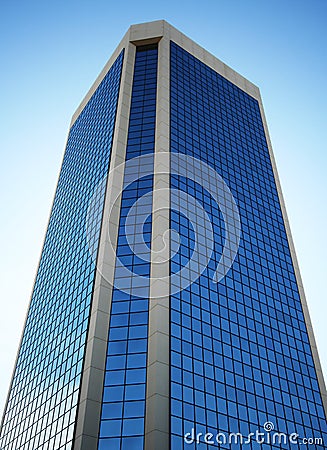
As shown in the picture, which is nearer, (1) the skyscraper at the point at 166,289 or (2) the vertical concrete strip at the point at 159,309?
(2) the vertical concrete strip at the point at 159,309

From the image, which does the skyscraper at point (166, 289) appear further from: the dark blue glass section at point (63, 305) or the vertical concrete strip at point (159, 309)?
the dark blue glass section at point (63, 305)

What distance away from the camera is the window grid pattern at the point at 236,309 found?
44188mm

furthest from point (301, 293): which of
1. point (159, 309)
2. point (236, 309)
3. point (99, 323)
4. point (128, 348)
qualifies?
point (99, 323)

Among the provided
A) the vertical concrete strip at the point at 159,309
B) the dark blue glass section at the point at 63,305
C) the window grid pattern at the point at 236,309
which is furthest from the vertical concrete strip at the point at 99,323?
the window grid pattern at the point at 236,309

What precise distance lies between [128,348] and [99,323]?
369 centimetres

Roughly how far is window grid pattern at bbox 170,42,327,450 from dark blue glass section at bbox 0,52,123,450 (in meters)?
9.24

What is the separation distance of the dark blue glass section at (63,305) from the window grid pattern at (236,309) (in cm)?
924

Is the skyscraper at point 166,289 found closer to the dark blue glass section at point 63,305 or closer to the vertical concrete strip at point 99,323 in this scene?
the vertical concrete strip at point 99,323

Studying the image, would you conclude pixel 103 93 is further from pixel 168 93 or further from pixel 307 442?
pixel 307 442

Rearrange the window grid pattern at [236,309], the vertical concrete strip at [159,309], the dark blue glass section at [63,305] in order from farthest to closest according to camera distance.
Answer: the dark blue glass section at [63,305], the window grid pattern at [236,309], the vertical concrete strip at [159,309]

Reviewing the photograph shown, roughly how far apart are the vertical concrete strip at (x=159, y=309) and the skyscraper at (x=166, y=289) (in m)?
0.13

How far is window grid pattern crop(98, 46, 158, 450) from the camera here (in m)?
38.8

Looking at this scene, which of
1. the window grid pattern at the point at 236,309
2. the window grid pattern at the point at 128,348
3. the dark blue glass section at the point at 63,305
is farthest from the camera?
the dark blue glass section at the point at 63,305

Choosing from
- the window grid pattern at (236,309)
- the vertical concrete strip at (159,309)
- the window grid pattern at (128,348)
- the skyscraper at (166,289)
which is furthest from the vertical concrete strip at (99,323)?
the window grid pattern at (236,309)
